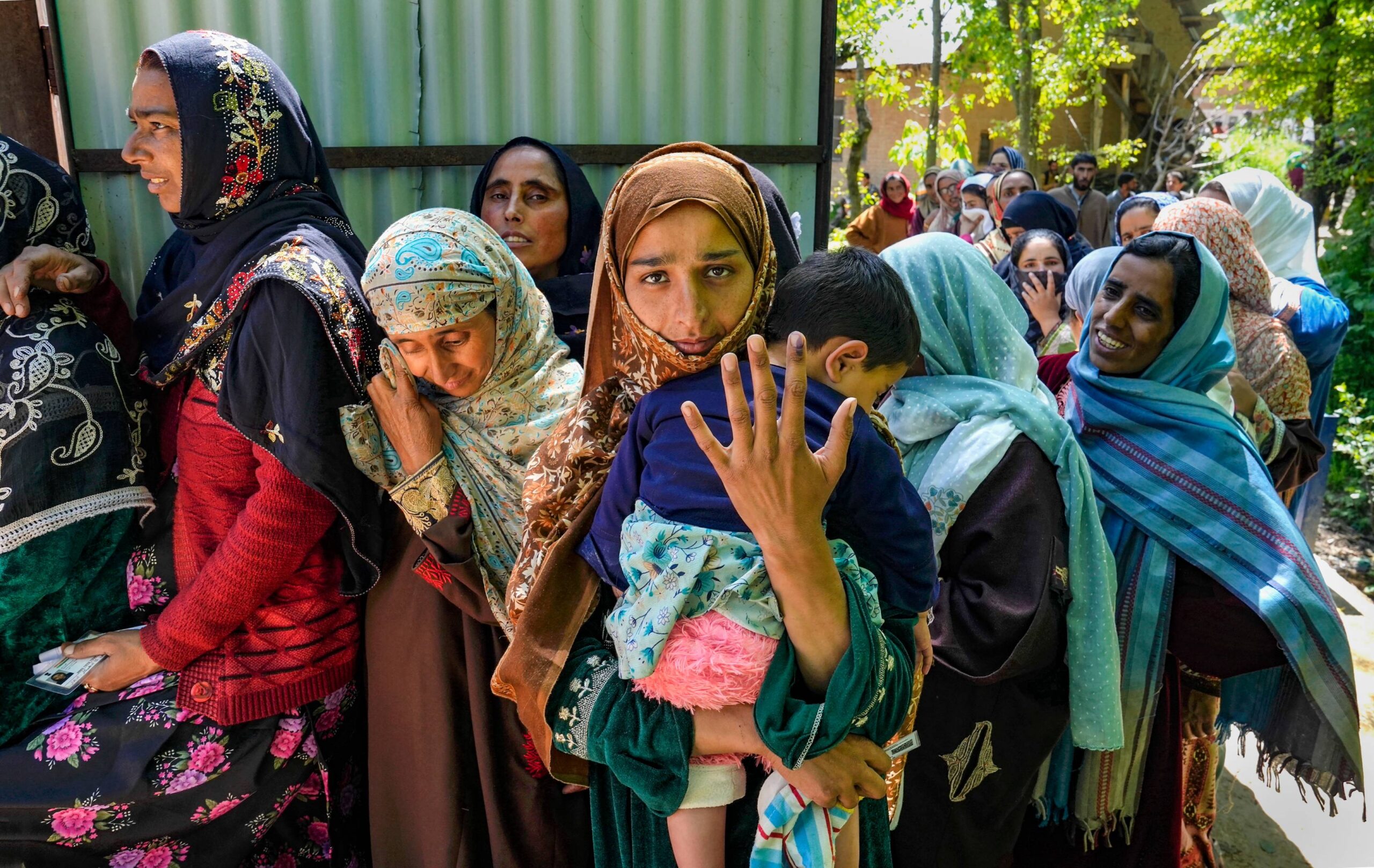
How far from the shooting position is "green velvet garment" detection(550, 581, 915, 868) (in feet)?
4.55

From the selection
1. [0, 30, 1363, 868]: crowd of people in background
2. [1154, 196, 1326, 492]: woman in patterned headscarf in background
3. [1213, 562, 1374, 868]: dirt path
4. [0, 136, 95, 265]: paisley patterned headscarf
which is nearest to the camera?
[0, 30, 1363, 868]: crowd of people in background

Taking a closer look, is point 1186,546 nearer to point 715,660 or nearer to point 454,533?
point 715,660

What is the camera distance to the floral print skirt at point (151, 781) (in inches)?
76.8

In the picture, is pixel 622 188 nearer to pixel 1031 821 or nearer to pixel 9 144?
pixel 9 144

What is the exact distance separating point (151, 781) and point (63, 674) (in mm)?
314

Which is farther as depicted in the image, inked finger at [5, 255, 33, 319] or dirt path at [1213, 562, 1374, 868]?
dirt path at [1213, 562, 1374, 868]

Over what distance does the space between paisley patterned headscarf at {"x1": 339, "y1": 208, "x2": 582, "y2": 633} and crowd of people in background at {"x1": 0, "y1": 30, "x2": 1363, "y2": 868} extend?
1 centimetres

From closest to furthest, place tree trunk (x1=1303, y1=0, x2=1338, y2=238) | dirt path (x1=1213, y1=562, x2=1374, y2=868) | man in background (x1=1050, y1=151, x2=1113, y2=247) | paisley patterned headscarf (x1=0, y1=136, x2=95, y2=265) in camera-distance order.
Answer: paisley patterned headscarf (x1=0, y1=136, x2=95, y2=265), dirt path (x1=1213, y1=562, x2=1374, y2=868), tree trunk (x1=1303, y1=0, x2=1338, y2=238), man in background (x1=1050, y1=151, x2=1113, y2=247)

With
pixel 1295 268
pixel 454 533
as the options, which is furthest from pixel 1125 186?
pixel 454 533

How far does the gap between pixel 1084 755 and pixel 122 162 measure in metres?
3.36

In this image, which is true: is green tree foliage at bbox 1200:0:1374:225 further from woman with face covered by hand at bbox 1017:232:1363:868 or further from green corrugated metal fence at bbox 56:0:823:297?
green corrugated metal fence at bbox 56:0:823:297

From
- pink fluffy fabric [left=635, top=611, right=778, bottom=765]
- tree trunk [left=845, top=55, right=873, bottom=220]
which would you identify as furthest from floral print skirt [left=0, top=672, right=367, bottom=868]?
tree trunk [left=845, top=55, right=873, bottom=220]

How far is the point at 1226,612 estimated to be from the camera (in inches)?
96.5

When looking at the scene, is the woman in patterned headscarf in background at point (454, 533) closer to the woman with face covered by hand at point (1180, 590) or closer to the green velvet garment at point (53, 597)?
the green velvet garment at point (53, 597)
